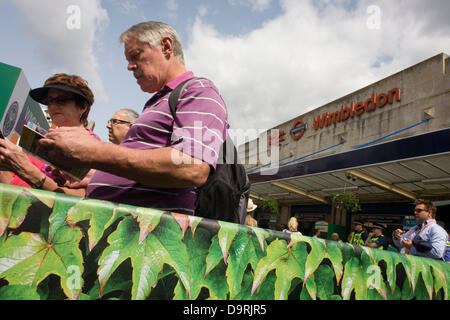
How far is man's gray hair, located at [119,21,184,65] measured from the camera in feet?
4.32

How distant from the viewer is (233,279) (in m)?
0.77

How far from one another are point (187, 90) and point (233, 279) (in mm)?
653

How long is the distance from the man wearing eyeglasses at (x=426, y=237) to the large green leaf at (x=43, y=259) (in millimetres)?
4155

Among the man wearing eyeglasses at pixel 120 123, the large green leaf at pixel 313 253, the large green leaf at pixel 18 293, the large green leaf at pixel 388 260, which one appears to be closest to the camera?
the large green leaf at pixel 18 293

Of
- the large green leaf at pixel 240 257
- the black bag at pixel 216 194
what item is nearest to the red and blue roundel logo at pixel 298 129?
the black bag at pixel 216 194

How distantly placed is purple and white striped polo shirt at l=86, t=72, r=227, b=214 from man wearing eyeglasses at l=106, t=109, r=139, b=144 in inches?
85.9

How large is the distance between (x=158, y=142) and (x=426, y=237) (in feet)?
13.9

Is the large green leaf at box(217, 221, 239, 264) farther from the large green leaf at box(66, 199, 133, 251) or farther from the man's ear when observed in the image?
the man's ear

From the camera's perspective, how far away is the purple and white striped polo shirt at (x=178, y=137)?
0.93m

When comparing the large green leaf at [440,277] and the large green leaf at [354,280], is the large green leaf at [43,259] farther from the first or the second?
the large green leaf at [440,277]

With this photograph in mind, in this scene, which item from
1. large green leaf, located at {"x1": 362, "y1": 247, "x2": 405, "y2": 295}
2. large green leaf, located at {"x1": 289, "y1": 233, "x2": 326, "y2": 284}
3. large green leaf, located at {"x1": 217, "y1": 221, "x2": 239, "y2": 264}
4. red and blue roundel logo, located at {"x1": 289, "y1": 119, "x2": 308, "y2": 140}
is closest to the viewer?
large green leaf, located at {"x1": 217, "y1": 221, "x2": 239, "y2": 264}

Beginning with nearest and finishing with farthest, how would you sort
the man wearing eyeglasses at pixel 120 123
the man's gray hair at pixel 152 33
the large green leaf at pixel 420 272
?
1. the large green leaf at pixel 420 272
2. the man's gray hair at pixel 152 33
3. the man wearing eyeglasses at pixel 120 123


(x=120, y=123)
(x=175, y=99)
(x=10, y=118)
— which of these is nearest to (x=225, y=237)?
(x=175, y=99)

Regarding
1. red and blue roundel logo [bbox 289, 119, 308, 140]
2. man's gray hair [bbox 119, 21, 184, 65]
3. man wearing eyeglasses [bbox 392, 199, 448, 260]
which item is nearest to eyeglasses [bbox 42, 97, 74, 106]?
man's gray hair [bbox 119, 21, 184, 65]
